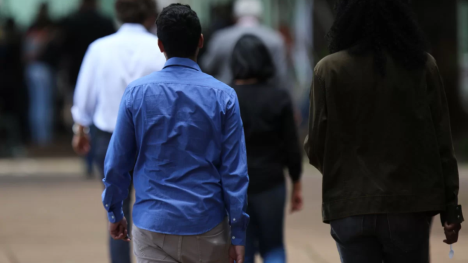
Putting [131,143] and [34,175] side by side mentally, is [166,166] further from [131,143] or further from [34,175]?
[34,175]

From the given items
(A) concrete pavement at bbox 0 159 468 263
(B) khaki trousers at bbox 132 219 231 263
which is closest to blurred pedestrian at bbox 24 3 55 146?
(A) concrete pavement at bbox 0 159 468 263

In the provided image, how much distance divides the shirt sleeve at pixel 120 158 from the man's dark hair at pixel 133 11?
5.69 ft

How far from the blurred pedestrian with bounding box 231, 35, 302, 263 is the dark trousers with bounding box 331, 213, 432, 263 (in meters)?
1.49

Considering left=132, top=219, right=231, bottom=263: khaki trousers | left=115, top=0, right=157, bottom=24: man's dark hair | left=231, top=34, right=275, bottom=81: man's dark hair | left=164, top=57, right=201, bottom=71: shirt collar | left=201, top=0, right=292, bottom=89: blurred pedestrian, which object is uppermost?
left=164, top=57, right=201, bottom=71: shirt collar

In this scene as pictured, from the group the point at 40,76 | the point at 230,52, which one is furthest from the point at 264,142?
the point at 40,76

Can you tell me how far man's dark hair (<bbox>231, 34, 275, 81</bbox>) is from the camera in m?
4.86

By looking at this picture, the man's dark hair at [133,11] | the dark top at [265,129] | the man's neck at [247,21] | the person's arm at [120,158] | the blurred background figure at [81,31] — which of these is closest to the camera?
the person's arm at [120,158]

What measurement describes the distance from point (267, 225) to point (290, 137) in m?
0.53

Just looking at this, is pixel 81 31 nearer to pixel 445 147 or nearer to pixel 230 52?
pixel 230 52

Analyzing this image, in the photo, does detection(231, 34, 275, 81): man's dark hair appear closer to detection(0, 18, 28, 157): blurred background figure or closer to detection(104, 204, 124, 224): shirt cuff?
detection(104, 204, 124, 224): shirt cuff

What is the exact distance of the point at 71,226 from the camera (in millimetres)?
7992

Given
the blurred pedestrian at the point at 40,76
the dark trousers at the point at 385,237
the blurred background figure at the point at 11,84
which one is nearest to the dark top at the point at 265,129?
the dark trousers at the point at 385,237

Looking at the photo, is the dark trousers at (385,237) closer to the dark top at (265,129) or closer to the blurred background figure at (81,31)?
the dark top at (265,129)

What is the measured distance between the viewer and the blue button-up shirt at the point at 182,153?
331 cm
